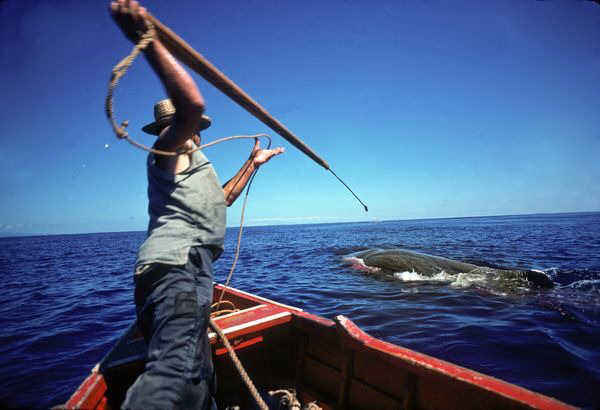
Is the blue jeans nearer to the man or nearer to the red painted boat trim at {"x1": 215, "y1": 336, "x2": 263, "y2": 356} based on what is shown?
the man

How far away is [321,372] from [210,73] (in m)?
3.73

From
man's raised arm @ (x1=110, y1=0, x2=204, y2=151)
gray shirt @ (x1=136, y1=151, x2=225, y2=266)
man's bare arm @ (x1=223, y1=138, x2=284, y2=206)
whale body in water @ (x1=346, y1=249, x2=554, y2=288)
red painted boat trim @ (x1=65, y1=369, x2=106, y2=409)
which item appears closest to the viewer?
man's raised arm @ (x1=110, y1=0, x2=204, y2=151)

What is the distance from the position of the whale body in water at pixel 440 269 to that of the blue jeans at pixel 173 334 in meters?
10.9

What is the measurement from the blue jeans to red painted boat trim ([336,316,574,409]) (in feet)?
5.52

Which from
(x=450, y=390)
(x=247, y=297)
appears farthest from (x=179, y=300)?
(x=247, y=297)

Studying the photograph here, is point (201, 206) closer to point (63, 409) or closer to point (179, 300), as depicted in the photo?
point (179, 300)

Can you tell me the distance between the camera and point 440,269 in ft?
39.1

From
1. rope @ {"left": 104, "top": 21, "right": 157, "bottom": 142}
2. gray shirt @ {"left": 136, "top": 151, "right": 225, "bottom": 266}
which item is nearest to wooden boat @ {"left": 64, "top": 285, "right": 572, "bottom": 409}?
gray shirt @ {"left": 136, "top": 151, "right": 225, "bottom": 266}

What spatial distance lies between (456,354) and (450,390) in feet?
10.5

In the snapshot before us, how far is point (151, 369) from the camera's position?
1.86 meters

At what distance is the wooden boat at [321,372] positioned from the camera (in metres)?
2.33

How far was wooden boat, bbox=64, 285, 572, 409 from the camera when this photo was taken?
233cm

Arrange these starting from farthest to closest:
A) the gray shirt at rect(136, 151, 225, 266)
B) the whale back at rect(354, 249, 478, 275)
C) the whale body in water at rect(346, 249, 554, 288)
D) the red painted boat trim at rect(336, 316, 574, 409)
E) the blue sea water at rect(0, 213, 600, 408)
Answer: the whale back at rect(354, 249, 478, 275), the whale body in water at rect(346, 249, 554, 288), the blue sea water at rect(0, 213, 600, 408), the gray shirt at rect(136, 151, 225, 266), the red painted boat trim at rect(336, 316, 574, 409)

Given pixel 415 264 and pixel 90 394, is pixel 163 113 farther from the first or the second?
pixel 415 264
